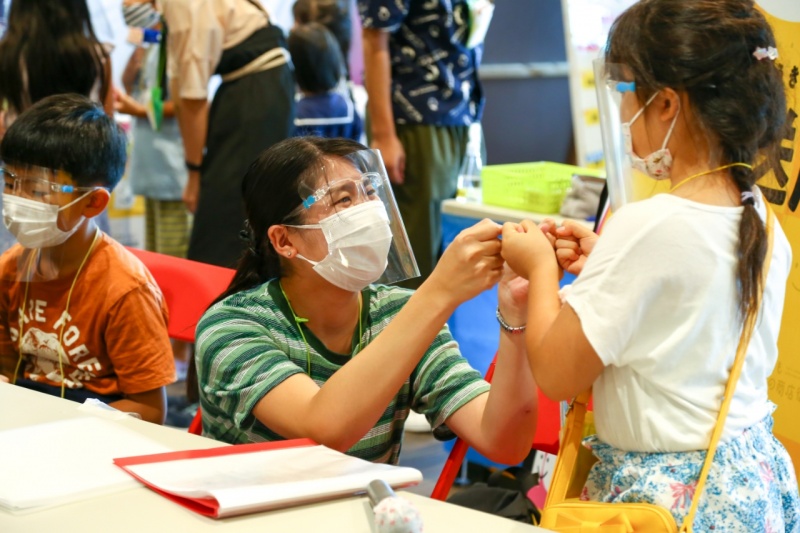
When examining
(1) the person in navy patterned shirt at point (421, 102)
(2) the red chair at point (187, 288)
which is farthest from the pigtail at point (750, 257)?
(1) the person in navy patterned shirt at point (421, 102)

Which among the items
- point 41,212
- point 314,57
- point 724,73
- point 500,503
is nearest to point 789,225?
point 500,503

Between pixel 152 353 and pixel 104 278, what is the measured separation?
186mm

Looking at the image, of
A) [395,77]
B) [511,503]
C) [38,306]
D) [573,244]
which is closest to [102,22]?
[395,77]

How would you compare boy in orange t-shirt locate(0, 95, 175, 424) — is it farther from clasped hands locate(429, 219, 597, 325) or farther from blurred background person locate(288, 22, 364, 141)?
blurred background person locate(288, 22, 364, 141)

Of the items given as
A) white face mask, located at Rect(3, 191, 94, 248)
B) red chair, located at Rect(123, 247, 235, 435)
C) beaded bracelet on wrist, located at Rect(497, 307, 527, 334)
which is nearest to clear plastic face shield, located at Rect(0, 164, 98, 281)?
white face mask, located at Rect(3, 191, 94, 248)

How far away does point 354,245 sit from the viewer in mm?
1754

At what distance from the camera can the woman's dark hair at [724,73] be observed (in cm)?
127

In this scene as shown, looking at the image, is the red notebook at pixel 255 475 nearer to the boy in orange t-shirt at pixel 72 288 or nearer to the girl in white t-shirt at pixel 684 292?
the girl in white t-shirt at pixel 684 292

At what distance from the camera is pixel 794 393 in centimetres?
213

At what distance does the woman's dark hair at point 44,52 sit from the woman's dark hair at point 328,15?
69.0 inches

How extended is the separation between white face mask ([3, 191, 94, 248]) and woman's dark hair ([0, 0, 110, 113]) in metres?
1.08

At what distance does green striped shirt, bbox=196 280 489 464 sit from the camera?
164 centimetres

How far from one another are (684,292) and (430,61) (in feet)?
7.62

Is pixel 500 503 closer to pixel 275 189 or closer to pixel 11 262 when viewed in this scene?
pixel 275 189
